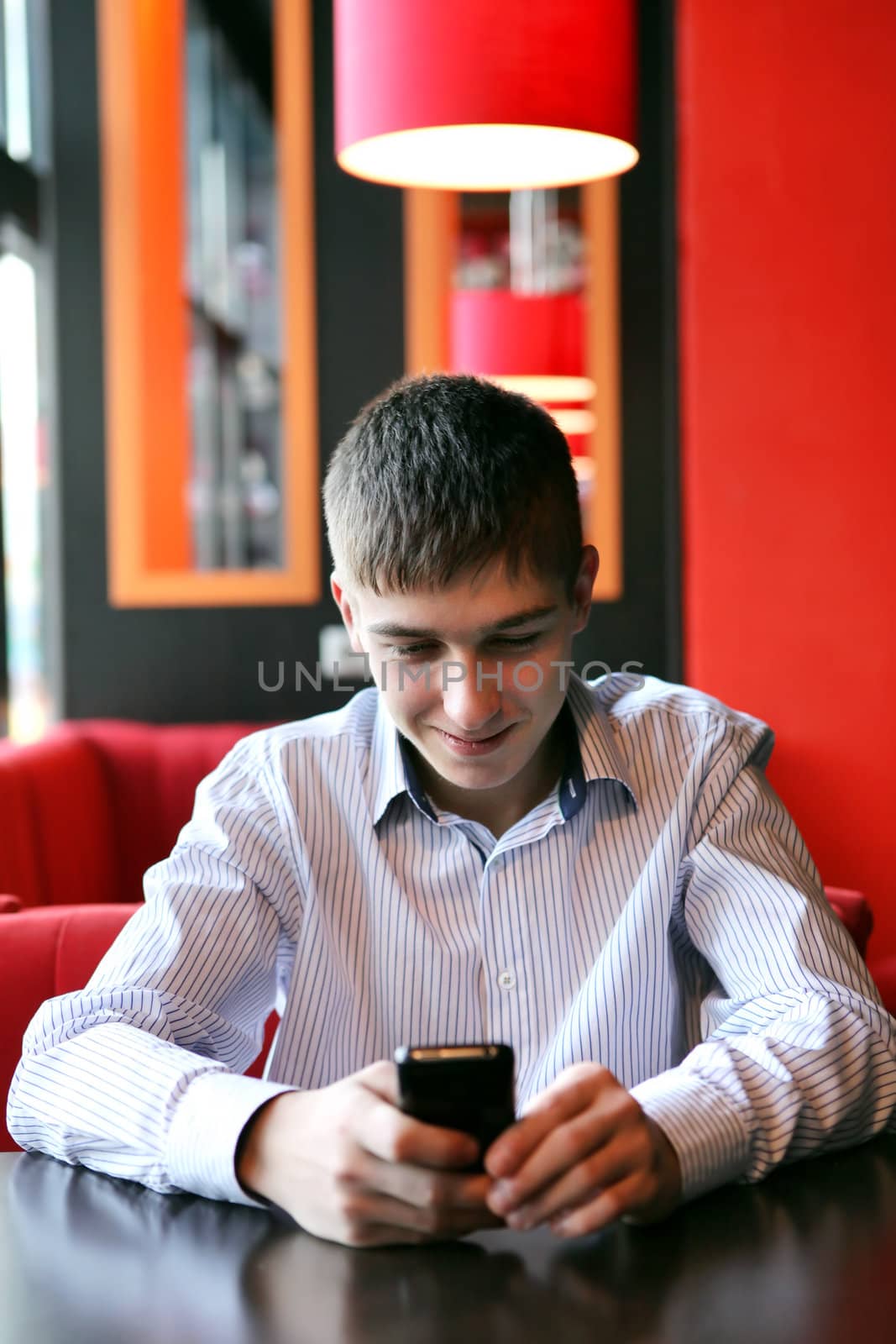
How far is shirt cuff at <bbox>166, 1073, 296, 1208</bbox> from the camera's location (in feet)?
3.28

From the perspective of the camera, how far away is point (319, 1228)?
36.4 inches

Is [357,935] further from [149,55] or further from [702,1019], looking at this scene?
[149,55]

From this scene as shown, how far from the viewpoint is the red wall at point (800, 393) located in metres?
2.57

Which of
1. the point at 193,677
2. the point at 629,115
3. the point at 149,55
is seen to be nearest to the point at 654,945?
the point at 629,115

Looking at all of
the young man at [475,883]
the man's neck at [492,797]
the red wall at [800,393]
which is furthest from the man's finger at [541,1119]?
the red wall at [800,393]

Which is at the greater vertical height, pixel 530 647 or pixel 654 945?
pixel 530 647

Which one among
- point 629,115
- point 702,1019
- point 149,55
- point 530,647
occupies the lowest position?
point 702,1019

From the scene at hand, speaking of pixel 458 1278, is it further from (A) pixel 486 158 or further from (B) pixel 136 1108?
(A) pixel 486 158

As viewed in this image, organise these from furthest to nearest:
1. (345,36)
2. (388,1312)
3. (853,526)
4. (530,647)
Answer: (853,526), (345,36), (530,647), (388,1312)

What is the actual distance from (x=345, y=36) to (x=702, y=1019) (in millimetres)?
1439

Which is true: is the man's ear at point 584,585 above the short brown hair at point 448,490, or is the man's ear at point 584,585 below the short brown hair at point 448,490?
below

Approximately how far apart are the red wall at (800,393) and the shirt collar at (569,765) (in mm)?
1218

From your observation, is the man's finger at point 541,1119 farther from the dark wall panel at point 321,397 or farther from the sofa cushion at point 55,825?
A: the dark wall panel at point 321,397

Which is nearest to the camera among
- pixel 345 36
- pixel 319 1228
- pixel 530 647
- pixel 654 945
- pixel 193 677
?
pixel 319 1228
